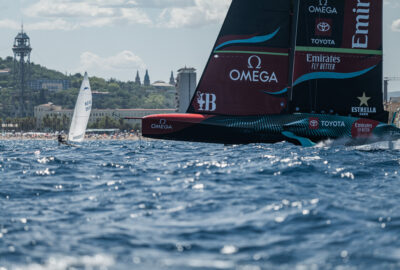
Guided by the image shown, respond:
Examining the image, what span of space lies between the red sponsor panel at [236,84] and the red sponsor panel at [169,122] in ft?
2.40

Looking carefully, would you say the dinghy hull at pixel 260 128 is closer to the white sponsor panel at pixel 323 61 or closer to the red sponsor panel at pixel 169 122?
the red sponsor panel at pixel 169 122

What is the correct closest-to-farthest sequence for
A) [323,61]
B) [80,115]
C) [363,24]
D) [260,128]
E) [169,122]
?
1. [260,128]
2. [169,122]
3. [323,61]
4. [363,24]
5. [80,115]

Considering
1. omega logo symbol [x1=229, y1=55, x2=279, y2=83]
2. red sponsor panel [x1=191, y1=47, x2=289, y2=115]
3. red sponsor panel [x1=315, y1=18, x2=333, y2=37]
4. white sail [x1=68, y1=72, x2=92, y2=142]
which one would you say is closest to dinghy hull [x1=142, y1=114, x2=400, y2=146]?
red sponsor panel [x1=191, y1=47, x2=289, y2=115]

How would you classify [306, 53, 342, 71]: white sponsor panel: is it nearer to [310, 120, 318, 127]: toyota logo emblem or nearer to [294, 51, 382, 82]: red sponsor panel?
[294, 51, 382, 82]: red sponsor panel

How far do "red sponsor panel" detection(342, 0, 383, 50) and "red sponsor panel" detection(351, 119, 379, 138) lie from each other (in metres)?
2.90

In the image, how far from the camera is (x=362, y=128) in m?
23.8

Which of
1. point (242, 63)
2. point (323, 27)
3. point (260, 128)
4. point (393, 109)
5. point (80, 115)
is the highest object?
point (323, 27)

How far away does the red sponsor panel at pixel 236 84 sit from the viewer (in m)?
23.5

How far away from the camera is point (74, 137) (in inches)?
1892

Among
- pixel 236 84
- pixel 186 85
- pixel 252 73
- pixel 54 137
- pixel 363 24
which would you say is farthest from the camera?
pixel 54 137

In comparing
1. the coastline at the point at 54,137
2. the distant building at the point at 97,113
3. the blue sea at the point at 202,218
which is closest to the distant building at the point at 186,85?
the coastline at the point at 54,137

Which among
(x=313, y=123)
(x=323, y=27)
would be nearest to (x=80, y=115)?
(x=323, y=27)

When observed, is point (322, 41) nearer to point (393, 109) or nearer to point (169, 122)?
point (169, 122)

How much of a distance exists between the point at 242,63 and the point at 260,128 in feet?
8.42
